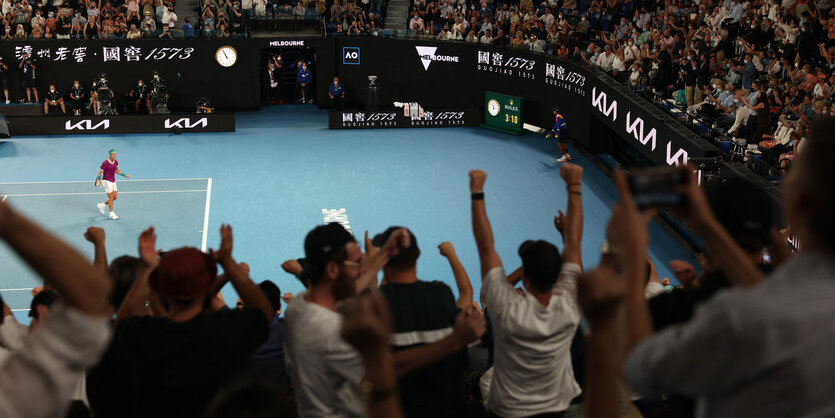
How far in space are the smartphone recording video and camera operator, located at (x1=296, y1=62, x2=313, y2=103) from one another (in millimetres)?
30723

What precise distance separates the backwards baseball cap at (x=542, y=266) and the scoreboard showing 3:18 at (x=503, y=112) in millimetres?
23775

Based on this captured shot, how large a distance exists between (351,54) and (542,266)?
28467 mm

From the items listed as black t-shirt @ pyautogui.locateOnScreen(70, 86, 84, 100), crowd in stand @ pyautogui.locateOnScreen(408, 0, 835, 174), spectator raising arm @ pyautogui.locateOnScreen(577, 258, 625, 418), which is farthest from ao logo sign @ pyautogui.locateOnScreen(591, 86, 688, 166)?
black t-shirt @ pyautogui.locateOnScreen(70, 86, 84, 100)

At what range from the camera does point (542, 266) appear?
4.87 meters

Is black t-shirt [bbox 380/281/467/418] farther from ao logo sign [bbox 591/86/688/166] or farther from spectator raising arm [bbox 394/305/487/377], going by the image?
ao logo sign [bbox 591/86/688/166]

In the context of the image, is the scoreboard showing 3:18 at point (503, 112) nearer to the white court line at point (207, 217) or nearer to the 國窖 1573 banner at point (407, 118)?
the 國窖 1573 banner at point (407, 118)

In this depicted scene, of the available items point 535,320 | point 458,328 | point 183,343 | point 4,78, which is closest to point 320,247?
point 183,343

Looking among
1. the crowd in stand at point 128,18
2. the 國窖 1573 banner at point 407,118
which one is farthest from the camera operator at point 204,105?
the 國窖 1573 banner at point 407,118

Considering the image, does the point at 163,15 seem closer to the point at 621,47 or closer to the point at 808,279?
the point at 621,47

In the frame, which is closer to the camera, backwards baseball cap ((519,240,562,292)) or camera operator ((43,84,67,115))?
backwards baseball cap ((519,240,562,292))

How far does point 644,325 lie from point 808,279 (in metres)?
0.58

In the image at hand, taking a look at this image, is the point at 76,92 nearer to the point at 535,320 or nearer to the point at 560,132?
the point at 560,132

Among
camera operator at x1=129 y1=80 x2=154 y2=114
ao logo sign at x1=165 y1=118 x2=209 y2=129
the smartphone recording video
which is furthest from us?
camera operator at x1=129 y1=80 x2=154 y2=114

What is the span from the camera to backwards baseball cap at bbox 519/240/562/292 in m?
4.87
